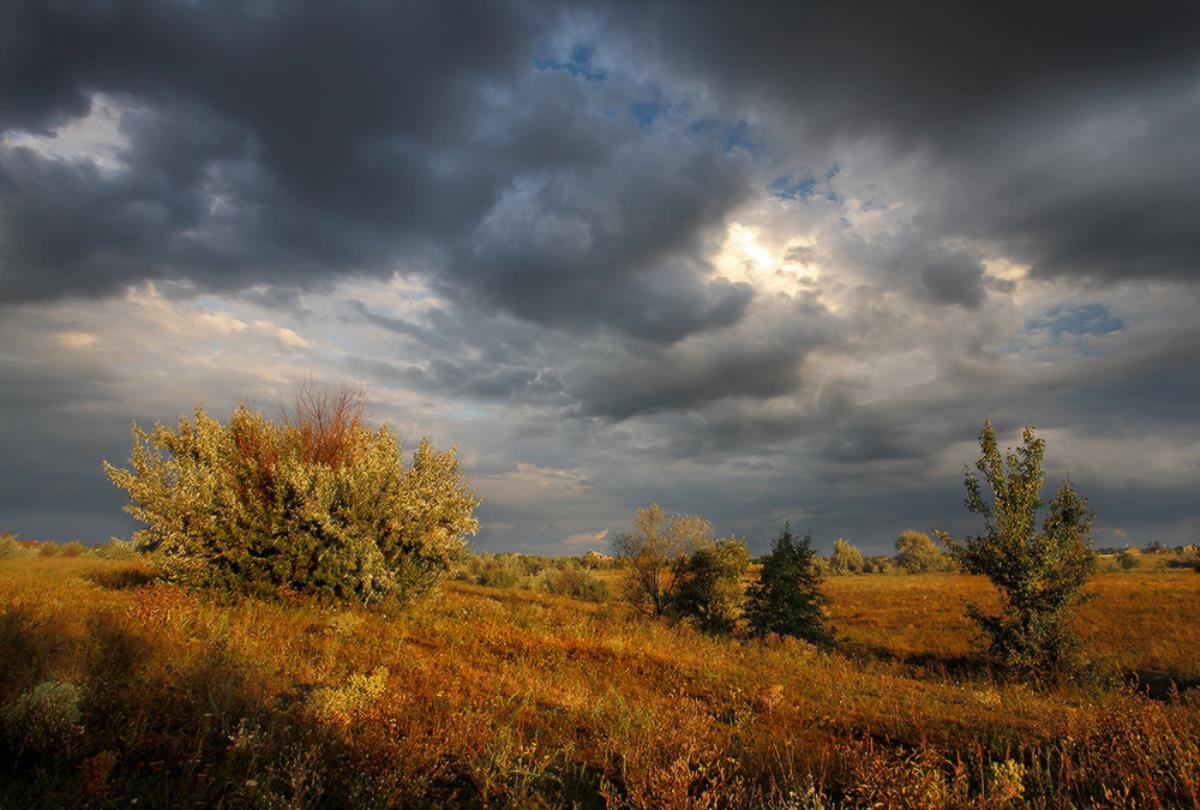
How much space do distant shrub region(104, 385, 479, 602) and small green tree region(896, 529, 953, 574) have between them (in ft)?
313

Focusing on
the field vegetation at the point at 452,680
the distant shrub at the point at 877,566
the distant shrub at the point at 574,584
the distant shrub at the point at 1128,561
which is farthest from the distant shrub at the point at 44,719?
the distant shrub at the point at 877,566

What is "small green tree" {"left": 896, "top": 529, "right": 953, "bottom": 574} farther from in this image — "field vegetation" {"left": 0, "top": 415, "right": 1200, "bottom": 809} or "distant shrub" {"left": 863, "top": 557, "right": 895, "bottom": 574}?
"field vegetation" {"left": 0, "top": 415, "right": 1200, "bottom": 809}

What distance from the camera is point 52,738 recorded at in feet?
20.4

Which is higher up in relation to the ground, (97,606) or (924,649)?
(97,606)

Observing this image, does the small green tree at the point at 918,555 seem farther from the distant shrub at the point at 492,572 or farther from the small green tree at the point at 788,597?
the small green tree at the point at 788,597

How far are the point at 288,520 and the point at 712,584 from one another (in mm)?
21823

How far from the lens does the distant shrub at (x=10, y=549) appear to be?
33000 mm

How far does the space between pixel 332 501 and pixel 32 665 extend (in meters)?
8.09

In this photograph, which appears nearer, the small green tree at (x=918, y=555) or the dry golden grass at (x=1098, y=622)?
the dry golden grass at (x=1098, y=622)

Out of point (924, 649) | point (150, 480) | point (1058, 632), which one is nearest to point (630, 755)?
point (150, 480)

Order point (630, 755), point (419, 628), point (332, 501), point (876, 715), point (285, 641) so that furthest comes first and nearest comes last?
point (332, 501), point (419, 628), point (285, 641), point (876, 715), point (630, 755)

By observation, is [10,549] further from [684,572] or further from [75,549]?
[684,572]

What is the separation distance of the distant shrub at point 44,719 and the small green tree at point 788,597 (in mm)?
25139

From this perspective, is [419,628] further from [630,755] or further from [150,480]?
[630,755]
